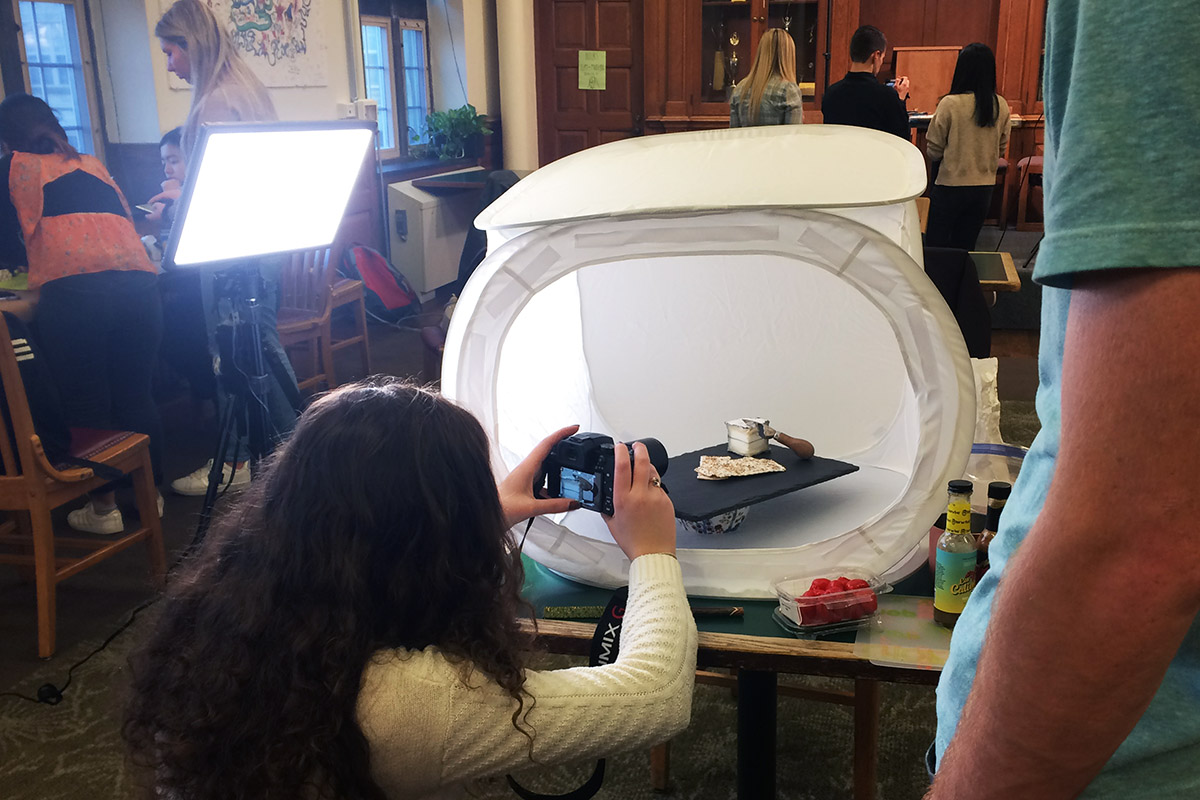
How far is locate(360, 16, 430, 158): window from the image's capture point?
6.18 m

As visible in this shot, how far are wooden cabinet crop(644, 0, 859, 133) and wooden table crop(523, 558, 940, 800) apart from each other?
6141mm

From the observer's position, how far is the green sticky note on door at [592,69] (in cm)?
726

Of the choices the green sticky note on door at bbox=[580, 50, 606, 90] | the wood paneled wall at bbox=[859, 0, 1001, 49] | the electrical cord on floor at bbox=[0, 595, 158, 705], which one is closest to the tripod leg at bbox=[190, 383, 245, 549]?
the electrical cord on floor at bbox=[0, 595, 158, 705]

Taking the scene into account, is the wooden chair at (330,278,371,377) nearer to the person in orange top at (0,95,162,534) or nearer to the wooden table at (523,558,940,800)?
the person in orange top at (0,95,162,534)

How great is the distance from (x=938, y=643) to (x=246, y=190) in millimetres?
1875

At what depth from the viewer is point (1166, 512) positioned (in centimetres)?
42

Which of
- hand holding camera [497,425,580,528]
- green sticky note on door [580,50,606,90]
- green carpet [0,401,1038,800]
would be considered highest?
green sticky note on door [580,50,606,90]

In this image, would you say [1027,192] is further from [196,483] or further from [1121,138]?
[1121,138]

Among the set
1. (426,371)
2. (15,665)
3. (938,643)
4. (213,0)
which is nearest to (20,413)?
(15,665)

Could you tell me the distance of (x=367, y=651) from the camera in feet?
3.22

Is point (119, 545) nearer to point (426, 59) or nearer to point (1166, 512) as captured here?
point (1166, 512)

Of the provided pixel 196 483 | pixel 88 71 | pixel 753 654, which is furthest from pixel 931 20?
pixel 753 654

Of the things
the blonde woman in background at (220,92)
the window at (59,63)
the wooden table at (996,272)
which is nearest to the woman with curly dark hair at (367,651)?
A: the blonde woman in background at (220,92)

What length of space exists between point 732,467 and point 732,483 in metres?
0.06
